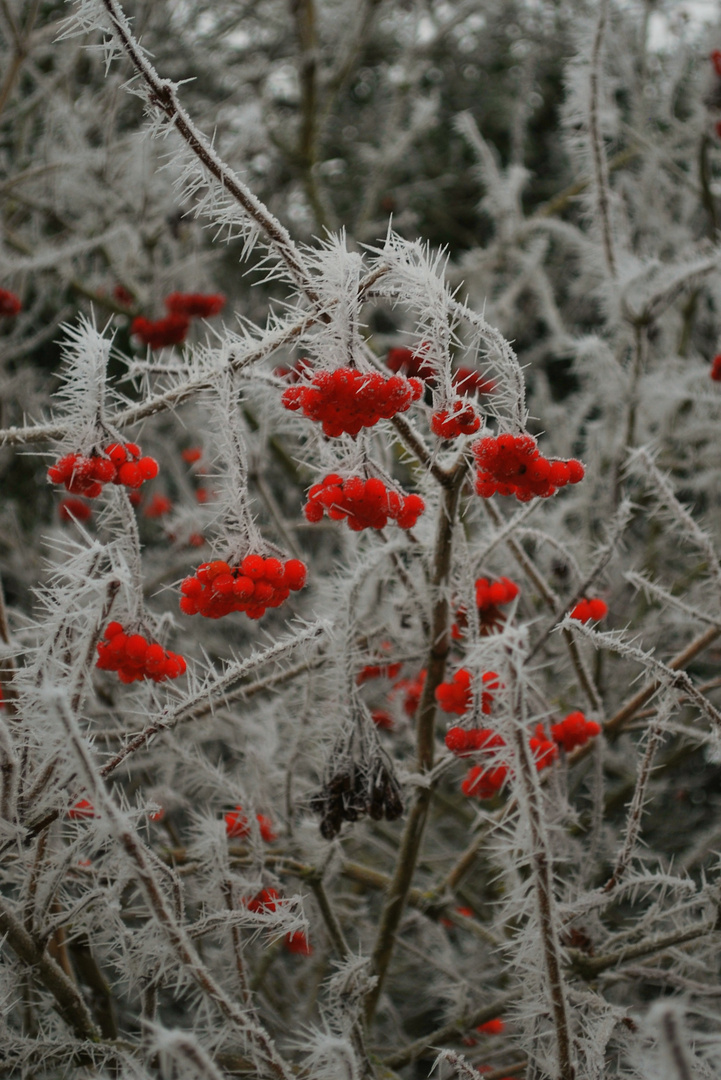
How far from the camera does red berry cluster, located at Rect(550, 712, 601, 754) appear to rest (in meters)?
1.60

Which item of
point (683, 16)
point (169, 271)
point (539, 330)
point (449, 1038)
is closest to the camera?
point (449, 1038)

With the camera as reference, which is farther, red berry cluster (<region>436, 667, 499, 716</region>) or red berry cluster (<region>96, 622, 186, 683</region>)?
red berry cluster (<region>436, 667, 499, 716</region>)

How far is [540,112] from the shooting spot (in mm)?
4695

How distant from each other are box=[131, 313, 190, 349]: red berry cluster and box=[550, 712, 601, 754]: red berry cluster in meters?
1.75

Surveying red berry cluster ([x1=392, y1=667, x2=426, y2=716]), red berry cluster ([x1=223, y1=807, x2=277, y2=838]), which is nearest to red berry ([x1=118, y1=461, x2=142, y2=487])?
red berry cluster ([x1=223, y1=807, x2=277, y2=838])

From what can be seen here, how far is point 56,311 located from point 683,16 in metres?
2.80

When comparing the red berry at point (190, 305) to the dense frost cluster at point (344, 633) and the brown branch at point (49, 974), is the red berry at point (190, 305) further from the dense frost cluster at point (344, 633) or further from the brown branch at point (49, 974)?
the brown branch at point (49, 974)

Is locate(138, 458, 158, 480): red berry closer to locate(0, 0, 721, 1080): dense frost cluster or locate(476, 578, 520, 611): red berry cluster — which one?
locate(0, 0, 721, 1080): dense frost cluster

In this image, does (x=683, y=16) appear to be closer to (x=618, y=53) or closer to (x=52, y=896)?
(x=618, y=53)

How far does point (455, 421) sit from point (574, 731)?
0.79m

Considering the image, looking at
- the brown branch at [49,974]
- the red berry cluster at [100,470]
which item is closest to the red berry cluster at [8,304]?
the red berry cluster at [100,470]

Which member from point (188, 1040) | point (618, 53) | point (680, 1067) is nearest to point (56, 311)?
point (618, 53)

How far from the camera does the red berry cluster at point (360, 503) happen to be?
1139 mm

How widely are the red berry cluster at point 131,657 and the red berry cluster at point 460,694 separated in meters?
0.48
